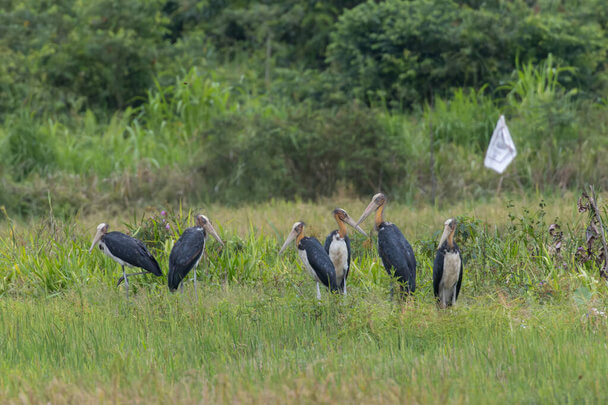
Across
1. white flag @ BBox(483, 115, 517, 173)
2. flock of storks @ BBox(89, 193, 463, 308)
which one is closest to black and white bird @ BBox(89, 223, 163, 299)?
flock of storks @ BBox(89, 193, 463, 308)

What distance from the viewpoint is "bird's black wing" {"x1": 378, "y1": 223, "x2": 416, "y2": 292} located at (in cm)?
712

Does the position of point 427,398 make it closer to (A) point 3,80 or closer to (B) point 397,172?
(B) point 397,172

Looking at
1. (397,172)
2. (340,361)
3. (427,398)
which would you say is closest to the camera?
(427,398)

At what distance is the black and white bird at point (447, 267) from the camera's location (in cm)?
693

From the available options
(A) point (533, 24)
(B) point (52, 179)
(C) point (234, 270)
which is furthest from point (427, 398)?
(A) point (533, 24)

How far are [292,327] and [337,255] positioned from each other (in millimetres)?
993

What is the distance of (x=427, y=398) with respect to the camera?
4688 millimetres

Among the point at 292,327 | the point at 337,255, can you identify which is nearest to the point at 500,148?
the point at 337,255

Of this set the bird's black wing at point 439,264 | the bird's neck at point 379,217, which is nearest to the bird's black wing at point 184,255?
the bird's neck at point 379,217

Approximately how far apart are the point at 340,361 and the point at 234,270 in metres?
3.55

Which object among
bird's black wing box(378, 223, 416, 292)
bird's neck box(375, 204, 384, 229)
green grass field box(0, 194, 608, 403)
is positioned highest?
bird's neck box(375, 204, 384, 229)

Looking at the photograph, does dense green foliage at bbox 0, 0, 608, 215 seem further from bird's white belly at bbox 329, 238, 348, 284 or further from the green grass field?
bird's white belly at bbox 329, 238, 348, 284

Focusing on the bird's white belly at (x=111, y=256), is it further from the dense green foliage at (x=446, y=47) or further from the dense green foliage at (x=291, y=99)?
the dense green foliage at (x=446, y=47)

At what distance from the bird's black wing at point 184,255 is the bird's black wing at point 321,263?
3.58ft
